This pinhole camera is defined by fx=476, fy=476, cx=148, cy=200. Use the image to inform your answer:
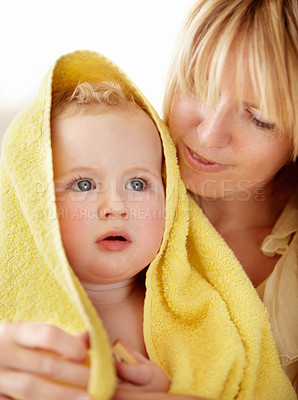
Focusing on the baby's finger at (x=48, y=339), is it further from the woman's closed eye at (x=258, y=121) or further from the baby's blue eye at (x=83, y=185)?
the woman's closed eye at (x=258, y=121)

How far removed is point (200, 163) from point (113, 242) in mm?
373

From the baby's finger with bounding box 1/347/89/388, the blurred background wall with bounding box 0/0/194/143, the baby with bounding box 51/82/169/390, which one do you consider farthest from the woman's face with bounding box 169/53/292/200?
the baby's finger with bounding box 1/347/89/388

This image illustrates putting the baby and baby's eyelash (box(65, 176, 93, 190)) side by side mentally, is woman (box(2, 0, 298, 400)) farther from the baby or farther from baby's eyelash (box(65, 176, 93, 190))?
baby's eyelash (box(65, 176, 93, 190))

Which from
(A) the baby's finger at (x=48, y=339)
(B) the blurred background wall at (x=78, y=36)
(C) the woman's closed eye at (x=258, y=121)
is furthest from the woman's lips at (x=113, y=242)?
(B) the blurred background wall at (x=78, y=36)

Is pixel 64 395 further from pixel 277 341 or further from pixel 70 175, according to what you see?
pixel 277 341

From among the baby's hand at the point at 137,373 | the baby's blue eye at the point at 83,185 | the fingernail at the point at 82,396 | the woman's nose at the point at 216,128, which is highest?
the woman's nose at the point at 216,128

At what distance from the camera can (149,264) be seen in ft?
4.16

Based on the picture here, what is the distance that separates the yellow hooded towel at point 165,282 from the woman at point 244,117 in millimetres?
102

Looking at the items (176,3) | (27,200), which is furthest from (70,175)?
(176,3)

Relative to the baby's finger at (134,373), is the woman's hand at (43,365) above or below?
above

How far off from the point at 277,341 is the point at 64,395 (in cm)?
70

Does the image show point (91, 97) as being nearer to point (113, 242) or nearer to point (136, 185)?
point (136, 185)

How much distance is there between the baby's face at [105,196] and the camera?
3.50 feet

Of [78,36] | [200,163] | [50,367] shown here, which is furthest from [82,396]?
[78,36]
